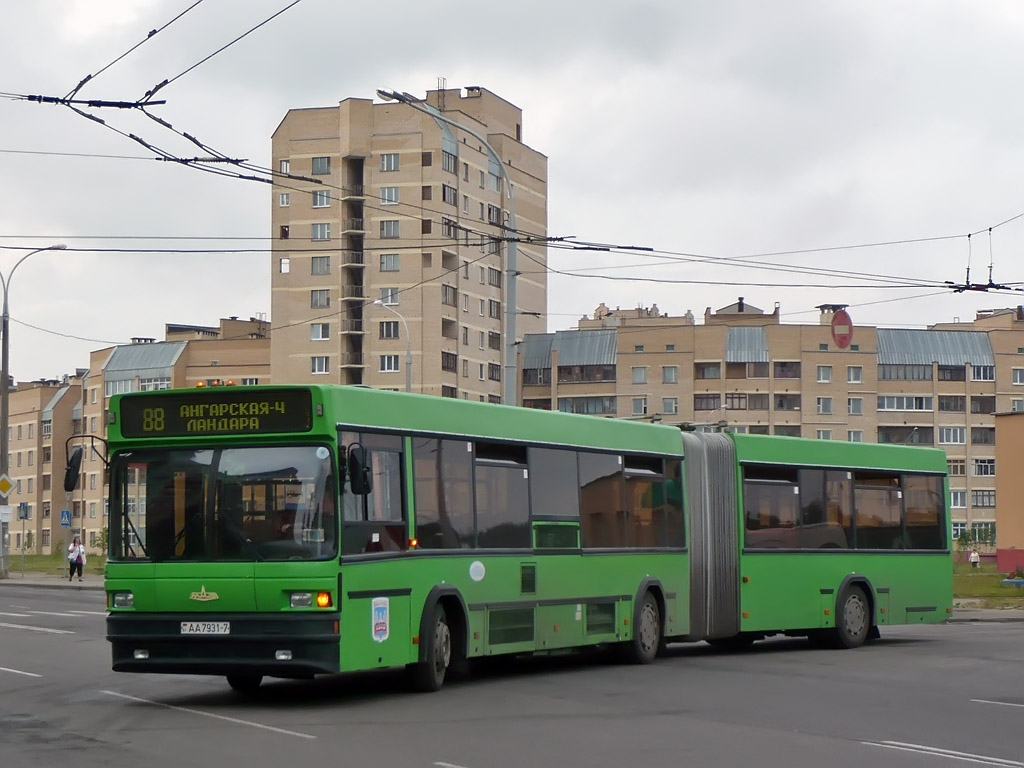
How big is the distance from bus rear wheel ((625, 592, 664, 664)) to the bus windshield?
633 cm

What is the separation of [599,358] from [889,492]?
10830cm

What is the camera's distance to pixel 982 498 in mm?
132750

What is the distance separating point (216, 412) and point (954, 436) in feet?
409

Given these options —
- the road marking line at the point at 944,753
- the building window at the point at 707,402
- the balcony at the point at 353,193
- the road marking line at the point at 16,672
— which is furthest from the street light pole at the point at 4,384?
the building window at the point at 707,402

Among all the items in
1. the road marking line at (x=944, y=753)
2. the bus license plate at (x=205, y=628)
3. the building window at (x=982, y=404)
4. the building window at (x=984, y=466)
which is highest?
the building window at (x=982, y=404)

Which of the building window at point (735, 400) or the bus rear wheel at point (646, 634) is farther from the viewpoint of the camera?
the building window at point (735, 400)

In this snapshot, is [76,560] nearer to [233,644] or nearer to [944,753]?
[233,644]

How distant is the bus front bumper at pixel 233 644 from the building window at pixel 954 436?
408 feet

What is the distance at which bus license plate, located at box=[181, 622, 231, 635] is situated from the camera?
14.2m

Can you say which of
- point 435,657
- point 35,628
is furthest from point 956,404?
point 435,657

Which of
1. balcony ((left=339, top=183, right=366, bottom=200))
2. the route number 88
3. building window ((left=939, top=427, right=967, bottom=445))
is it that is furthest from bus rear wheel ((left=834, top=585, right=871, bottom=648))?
building window ((left=939, top=427, right=967, bottom=445))

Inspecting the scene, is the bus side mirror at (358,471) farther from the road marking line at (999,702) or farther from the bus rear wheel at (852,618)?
the bus rear wheel at (852,618)

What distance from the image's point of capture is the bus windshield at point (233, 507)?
1429 centimetres

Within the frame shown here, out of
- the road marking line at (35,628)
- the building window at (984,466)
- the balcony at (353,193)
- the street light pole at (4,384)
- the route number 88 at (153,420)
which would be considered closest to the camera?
the route number 88 at (153,420)
